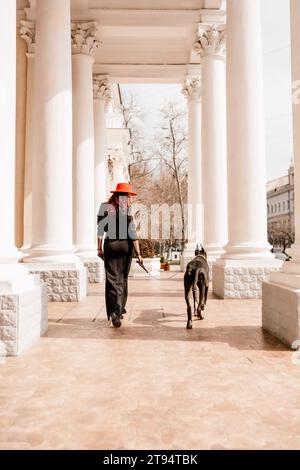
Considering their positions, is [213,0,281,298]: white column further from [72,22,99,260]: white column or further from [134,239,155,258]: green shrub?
[134,239,155,258]: green shrub

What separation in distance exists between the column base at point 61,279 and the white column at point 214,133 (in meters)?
11.3

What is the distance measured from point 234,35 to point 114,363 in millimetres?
15557

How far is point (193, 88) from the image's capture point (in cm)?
3709

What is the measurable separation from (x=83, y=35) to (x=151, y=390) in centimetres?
2532

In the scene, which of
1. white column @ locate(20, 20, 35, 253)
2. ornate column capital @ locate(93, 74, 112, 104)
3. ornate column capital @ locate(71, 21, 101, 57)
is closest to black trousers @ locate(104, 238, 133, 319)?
white column @ locate(20, 20, 35, 253)

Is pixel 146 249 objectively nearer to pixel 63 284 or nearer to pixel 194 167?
pixel 194 167

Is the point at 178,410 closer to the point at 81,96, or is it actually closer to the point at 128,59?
the point at 81,96

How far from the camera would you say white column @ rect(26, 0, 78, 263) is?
17.7m

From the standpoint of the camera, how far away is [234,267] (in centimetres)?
1927

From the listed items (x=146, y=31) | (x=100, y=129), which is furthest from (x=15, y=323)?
(x=100, y=129)

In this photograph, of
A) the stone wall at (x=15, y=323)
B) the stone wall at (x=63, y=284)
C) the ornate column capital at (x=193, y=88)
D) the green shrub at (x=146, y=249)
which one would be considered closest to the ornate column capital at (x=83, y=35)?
the ornate column capital at (x=193, y=88)
